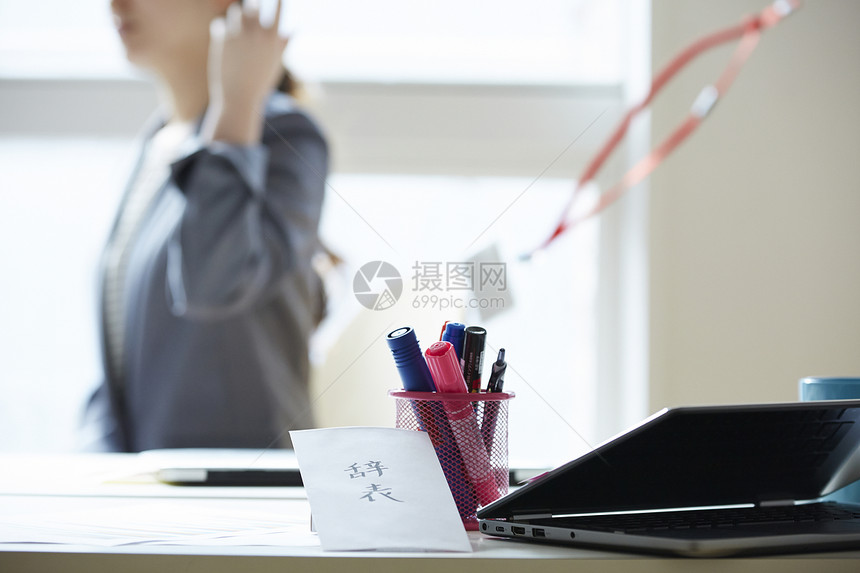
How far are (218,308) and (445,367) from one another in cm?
88

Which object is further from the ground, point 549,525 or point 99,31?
Answer: point 99,31

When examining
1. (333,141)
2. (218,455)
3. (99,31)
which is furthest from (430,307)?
(99,31)

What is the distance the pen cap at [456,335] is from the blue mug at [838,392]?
8.6 inches

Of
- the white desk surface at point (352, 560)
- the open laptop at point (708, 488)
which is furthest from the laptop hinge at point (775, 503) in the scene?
the white desk surface at point (352, 560)

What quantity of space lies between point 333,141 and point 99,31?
22.8 inches

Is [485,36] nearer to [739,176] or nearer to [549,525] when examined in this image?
[739,176]

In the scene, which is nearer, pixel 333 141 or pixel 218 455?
pixel 218 455

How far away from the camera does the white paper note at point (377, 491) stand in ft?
1.08

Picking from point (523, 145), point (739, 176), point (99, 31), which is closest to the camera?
point (739, 176)

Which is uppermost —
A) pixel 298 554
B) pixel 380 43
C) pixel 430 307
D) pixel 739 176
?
pixel 380 43

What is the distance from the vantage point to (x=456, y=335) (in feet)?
1.35

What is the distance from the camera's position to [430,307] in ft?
1.40

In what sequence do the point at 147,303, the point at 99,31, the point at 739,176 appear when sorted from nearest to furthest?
the point at 147,303 → the point at 739,176 → the point at 99,31

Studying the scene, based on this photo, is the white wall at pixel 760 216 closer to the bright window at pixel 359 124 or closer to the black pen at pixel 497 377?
the bright window at pixel 359 124
